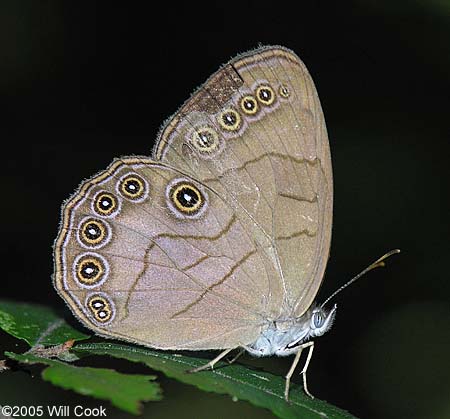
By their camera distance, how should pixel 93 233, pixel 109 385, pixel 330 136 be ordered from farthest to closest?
pixel 330 136, pixel 93 233, pixel 109 385

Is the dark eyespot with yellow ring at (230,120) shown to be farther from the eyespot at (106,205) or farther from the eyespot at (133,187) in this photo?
the eyespot at (106,205)

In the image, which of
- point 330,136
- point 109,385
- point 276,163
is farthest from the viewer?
point 330,136

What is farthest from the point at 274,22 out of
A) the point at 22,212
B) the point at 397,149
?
the point at 22,212

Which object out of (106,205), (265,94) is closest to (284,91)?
(265,94)

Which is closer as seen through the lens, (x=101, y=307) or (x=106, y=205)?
(x=101, y=307)

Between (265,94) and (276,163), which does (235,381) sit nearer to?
(276,163)

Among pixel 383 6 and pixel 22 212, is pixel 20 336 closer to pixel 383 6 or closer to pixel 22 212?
pixel 22 212

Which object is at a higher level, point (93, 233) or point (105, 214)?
point (105, 214)
